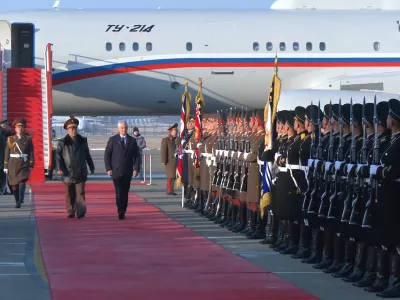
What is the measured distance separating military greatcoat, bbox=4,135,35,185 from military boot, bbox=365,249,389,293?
445 inches

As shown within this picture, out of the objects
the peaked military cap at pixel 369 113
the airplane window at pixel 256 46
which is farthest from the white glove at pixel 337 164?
the airplane window at pixel 256 46

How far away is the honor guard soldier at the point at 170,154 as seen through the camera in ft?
85.6

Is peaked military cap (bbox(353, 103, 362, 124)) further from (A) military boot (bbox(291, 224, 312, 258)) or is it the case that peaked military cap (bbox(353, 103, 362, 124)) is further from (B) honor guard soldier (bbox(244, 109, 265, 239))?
(B) honor guard soldier (bbox(244, 109, 265, 239))

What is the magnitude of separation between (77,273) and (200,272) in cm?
133

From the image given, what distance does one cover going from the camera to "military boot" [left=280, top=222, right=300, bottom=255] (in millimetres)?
15008

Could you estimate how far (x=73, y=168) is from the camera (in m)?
20.2

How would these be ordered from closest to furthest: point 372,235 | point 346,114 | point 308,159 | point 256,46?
1. point 372,235
2. point 346,114
3. point 308,159
4. point 256,46


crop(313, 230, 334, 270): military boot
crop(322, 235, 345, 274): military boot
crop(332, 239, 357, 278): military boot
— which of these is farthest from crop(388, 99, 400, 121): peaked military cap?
crop(313, 230, 334, 270): military boot

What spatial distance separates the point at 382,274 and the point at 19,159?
37.7 ft

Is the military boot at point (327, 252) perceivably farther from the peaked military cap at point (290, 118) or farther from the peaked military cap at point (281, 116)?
the peaked military cap at point (281, 116)

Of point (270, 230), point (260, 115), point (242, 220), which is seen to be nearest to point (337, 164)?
point (270, 230)

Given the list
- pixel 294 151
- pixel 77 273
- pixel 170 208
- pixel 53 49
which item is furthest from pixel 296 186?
pixel 53 49

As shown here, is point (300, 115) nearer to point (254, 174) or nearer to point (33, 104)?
point (254, 174)

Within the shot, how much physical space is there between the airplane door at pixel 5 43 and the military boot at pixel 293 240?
16898 millimetres
